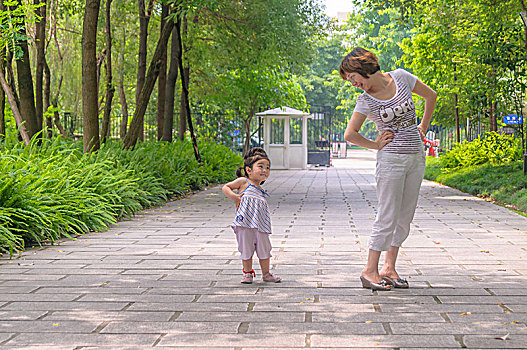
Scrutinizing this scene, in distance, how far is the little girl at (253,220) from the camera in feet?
17.8

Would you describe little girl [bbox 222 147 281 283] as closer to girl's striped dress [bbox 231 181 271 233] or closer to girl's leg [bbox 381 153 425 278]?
girl's striped dress [bbox 231 181 271 233]

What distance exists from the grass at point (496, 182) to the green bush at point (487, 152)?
692mm

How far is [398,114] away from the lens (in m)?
5.06

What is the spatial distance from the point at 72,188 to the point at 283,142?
21345 millimetres

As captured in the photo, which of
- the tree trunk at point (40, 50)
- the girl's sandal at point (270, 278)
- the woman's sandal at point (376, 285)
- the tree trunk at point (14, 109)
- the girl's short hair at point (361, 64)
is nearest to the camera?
the girl's short hair at point (361, 64)

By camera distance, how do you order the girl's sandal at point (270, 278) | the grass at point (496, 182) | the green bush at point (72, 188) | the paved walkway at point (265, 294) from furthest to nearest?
the grass at point (496, 182)
the green bush at point (72, 188)
the girl's sandal at point (270, 278)
the paved walkway at point (265, 294)

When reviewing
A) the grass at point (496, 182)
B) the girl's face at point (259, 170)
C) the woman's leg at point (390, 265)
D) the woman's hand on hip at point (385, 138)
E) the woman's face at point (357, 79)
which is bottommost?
the grass at point (496, 182)

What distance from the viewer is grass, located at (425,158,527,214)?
12375 millimetres

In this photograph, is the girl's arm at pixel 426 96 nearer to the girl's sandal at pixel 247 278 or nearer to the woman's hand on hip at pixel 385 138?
the woman's hand on hip at pixel 385 138

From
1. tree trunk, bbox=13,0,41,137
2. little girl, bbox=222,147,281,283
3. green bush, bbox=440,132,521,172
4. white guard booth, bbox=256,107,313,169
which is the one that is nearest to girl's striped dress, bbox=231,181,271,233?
little girl, bbox=222,147,281,283

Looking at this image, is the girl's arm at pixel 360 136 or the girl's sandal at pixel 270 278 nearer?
the girl's arm at pixel 360 136

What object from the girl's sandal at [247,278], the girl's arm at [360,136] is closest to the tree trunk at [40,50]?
the girl's sandal at [247,278]

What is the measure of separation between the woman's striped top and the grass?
265 inches

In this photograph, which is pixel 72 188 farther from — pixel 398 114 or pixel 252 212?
pixel 398 114
